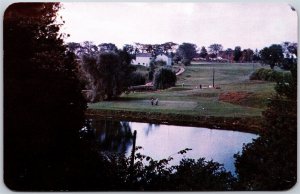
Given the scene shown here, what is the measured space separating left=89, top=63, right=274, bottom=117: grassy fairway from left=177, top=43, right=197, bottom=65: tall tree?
0.13 feet

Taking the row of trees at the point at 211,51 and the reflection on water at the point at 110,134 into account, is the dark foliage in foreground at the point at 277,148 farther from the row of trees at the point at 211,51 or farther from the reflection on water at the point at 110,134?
the reflection on water at the point at 110,134

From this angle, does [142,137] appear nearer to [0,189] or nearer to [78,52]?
[78,52]

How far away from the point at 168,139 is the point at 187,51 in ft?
1.07

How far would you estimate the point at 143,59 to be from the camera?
1945 mm

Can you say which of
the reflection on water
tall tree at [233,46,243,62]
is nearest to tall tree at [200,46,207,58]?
tall tree at [233,46,243,62]

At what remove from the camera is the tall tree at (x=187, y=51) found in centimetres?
193

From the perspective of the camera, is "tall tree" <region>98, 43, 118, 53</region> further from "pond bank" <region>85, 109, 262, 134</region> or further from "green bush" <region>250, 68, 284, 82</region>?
"green bush" <region>250, 68, 284, 82</region>

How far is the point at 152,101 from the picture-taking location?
1947 millimetres

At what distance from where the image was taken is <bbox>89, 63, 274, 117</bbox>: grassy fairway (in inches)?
76.7

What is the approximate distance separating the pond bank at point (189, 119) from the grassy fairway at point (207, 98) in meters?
0.01

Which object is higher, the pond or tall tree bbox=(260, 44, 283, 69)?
tall tree bbox=(260, 44, 283, 69)

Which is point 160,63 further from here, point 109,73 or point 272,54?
point 272,54

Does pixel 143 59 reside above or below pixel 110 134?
above

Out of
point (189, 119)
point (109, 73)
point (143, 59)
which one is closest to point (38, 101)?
point (109, 73)
